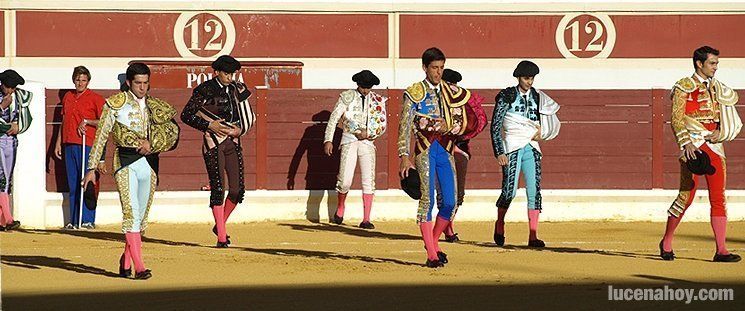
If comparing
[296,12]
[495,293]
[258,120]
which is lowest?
[495,293]

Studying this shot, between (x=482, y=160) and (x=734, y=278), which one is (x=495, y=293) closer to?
(x=734, y=278)

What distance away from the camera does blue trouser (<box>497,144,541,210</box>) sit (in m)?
12.7

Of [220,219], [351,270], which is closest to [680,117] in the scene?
[351,270]

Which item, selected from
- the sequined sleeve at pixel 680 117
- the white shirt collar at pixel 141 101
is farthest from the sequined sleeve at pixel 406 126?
the sequined sleeve at pixel 680 117

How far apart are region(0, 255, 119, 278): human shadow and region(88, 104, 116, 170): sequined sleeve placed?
0.80m

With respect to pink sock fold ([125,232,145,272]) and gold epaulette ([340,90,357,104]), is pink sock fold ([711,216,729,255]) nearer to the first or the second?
pink sock fold ([125,232,145,272])

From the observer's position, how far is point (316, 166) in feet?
55.5

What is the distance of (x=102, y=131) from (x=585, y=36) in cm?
1169

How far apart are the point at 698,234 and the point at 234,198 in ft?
14.2

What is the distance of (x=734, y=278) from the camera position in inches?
409

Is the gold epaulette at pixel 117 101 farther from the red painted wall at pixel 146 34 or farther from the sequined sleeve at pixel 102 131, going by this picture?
the red painted wall at pixel 146 34

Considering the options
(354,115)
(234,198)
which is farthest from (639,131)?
(234,198)

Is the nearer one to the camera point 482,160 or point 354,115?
point 354,115

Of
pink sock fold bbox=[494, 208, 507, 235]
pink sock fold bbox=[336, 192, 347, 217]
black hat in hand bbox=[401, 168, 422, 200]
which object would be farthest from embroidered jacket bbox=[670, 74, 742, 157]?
pink sock fold bbox=[336, 192, 347, 217]
